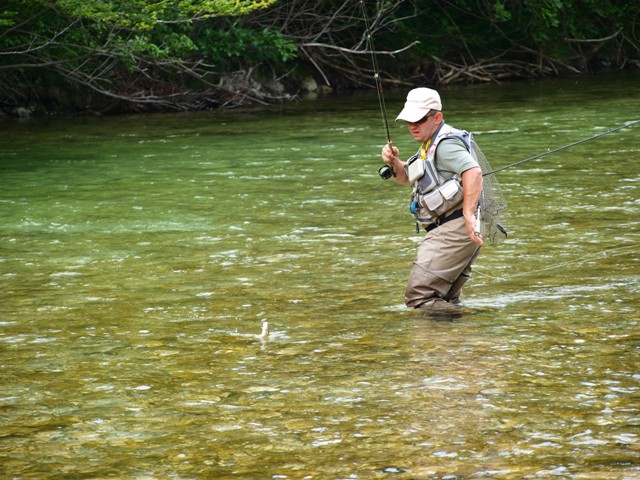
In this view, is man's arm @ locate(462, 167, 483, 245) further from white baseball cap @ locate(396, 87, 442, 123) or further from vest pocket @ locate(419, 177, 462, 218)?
white baseball cap @ locate(396, 87, 442, 123)

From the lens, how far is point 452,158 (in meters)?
6.14

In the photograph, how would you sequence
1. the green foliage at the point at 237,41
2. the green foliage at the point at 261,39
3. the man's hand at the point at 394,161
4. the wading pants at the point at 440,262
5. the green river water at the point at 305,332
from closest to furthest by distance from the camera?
the green river water at the point at 305,332 < the wading pants at the point at 440,262 < the man's hand at the point at 394,161 < the green foliage at the point at 261,39 < the green foliage at the point at 237,41

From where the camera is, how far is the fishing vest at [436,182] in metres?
6.20

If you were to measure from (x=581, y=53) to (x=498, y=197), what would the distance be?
884 inches

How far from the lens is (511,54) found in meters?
27.6

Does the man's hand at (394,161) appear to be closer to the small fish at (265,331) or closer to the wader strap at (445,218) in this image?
the wader strap at (445,218)

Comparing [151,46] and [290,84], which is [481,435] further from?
[290,84]

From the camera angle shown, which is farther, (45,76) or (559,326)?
(45,76)

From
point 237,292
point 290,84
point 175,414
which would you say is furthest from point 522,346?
point 290,84

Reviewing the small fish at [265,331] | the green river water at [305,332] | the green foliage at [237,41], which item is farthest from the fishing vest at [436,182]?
the green foliage at [237,41]

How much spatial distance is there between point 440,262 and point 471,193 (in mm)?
457

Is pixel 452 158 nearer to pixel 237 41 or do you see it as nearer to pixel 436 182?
pixel 436 182

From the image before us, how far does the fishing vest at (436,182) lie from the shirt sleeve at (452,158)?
0.07 feet

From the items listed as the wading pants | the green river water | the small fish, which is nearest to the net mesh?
the wading pants
